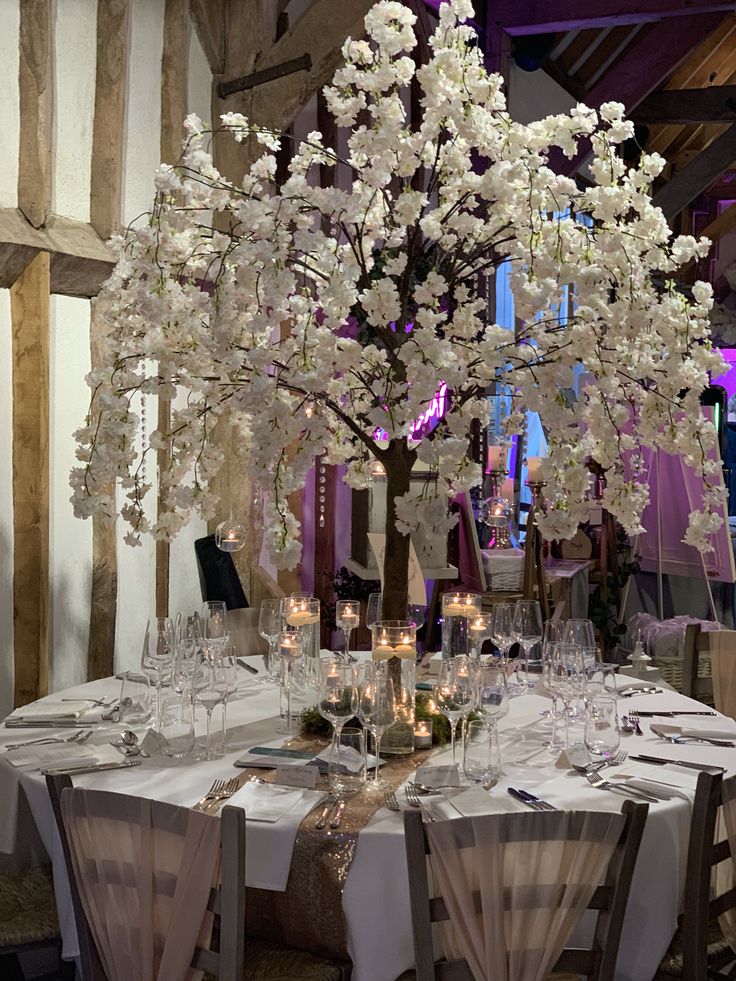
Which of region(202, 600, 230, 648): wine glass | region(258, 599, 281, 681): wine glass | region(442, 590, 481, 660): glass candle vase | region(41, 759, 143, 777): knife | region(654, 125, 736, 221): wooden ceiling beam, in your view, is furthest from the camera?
region(654, 125, 736, 221): wooden ceiling beam

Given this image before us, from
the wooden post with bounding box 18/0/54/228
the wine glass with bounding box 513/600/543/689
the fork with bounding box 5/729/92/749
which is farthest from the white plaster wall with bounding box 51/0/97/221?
the wine glass with bounding box 513/600/543/689

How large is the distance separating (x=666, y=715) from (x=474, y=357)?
1291 millimetres

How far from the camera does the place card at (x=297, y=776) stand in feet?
8.27

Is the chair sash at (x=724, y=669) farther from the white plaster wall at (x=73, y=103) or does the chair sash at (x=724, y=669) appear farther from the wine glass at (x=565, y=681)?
the white plaster wall at (x=73, y=103)

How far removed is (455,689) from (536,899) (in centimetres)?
59

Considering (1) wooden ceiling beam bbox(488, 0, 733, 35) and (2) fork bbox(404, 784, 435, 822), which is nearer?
(2) fork bbox(404, 784, 435, 822)

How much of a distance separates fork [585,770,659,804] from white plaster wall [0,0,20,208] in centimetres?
305

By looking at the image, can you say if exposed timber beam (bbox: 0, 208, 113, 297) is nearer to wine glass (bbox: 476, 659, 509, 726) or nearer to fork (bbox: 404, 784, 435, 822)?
wine glass (bbox: 476, 659, 509, 726)

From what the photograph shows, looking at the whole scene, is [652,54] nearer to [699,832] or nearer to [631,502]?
[631,502]

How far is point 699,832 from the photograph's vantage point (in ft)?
7.29

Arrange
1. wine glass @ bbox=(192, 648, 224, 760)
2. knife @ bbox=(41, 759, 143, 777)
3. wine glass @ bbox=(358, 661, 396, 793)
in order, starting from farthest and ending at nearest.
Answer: wine glass @ bbox=(192, 648, 224, 760), knife @ bbox=(41, 759, 143, 777), wine glass @ bbox=(358, 661, 396, 793)

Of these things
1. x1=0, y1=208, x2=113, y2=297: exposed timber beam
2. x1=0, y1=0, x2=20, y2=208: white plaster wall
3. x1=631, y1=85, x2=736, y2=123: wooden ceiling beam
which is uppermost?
x1=631, y1=85, x2=736, y2=123: wooden ceiling beam

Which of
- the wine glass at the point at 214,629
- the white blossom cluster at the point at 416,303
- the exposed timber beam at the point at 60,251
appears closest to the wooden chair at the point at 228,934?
the white blossom cluster at the point at 416,303

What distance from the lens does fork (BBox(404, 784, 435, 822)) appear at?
2.31 m
